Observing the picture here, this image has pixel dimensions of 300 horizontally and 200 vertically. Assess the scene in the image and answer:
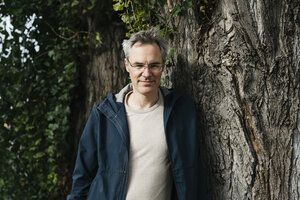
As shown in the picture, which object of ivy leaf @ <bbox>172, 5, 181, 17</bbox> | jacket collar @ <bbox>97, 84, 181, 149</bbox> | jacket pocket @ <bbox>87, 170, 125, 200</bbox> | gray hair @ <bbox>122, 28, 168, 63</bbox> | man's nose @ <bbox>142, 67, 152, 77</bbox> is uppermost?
ivy leaf @ <bbox>172, 5, 181, 17</bbox>

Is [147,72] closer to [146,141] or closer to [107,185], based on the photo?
[146,141]

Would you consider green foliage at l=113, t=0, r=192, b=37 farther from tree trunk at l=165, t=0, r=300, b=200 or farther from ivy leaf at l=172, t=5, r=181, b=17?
tree trunk at l=165, t=0, r=300, b=200

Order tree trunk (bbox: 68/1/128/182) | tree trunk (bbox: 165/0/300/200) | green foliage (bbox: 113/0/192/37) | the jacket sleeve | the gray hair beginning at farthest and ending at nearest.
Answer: tree trunk (bbox: 68/1/128/182) → green foliage (bbox: 113/0/192/37) → the jacket sleeve → the gray hair → tree trunk (bbox: 165/0/300/200)

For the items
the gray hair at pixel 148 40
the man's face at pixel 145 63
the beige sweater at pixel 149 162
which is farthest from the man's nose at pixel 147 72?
the beige sweater at pixel 149 162

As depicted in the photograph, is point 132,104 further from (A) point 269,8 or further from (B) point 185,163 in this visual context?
(A) point 269,8

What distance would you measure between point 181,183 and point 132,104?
622 mm

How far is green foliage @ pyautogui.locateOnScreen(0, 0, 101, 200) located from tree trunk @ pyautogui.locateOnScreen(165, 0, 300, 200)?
70.3 inches

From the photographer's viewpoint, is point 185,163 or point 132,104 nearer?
point 185,163

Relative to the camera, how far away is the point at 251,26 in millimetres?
1833

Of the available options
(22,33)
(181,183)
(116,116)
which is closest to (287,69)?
(181,183)

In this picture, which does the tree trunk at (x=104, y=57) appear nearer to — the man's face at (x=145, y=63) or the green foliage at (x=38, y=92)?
the green foliage at (x=38, y=92)

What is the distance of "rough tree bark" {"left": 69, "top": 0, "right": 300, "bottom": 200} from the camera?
1.84 meters

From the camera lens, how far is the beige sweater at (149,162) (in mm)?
1935

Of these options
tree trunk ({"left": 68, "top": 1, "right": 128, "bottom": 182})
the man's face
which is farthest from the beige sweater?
tree trunk ({"left": 68, "top": 1, "right": 128, "bottom": 182})
